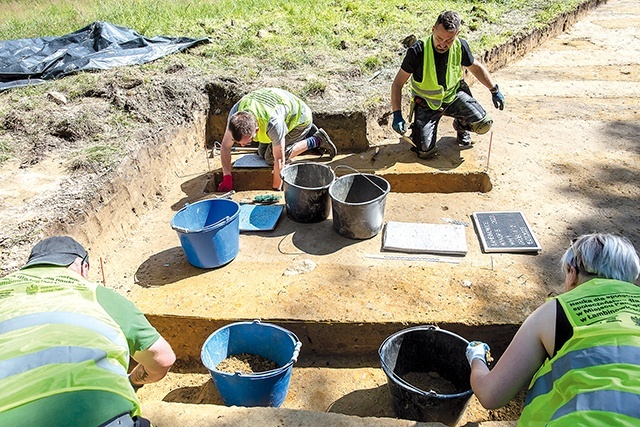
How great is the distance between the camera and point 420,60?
4.87 m

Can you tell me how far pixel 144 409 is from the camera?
7.78 ft

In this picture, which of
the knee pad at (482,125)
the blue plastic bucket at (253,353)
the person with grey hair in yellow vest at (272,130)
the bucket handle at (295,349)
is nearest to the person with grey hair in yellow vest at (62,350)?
the blue plastic bucket at (253,353)

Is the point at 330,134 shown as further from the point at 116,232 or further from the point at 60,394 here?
the point at 60,394

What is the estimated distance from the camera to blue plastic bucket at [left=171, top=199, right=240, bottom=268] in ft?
11.3

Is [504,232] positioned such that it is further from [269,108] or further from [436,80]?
[269,108]

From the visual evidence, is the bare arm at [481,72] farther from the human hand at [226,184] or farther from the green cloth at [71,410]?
the green cloth at [71,410]

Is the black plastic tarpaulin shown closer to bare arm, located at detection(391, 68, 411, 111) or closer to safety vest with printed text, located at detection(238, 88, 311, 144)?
safety vest with printed text, located at detection(238, 88, 311, 144)

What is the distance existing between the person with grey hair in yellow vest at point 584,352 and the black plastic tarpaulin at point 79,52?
5862mm

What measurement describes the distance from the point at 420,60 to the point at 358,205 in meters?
1.99

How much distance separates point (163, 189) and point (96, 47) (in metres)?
3.02

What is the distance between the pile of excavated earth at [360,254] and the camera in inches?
119

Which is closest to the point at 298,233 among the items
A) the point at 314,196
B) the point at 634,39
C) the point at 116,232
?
the point at 314,196

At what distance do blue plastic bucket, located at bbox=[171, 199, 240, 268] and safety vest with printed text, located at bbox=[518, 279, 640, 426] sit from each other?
2303 millimetres

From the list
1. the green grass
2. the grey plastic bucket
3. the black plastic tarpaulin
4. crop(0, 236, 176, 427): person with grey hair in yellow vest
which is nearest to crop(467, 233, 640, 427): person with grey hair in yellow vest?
crop(0, 236, 176, 427): person with grey hair in yellow vest
